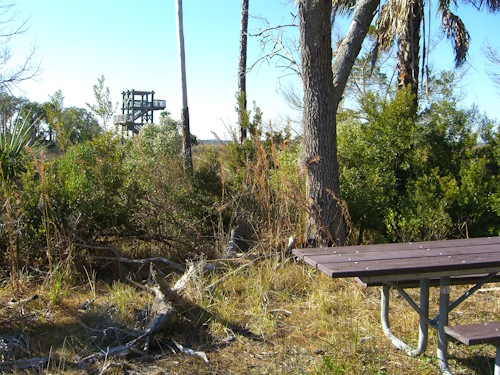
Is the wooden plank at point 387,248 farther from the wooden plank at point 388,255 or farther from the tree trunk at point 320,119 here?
the tree trunk at point 320,119

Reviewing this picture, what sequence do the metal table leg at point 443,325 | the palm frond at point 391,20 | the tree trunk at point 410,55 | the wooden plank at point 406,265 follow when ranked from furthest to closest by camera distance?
the tree trunk at point 410,55, the palm frond at point 391,20, the metal table leg at point 443,325, the wooden plank at point 406,265

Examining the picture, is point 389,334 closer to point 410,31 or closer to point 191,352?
point 191,352

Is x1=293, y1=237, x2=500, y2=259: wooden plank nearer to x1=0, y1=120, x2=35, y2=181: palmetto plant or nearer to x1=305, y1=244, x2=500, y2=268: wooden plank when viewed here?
x1=305, y1=244, x2=500, y2=268: wooden plank

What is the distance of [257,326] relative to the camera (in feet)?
9.68

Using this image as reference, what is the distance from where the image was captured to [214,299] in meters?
3.16

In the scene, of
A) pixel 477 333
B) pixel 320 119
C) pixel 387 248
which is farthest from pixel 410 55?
pixel 477 333

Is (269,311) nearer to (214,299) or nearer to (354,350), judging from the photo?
(214,299)

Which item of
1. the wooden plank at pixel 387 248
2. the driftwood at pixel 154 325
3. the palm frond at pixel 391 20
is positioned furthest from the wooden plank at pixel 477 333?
the palm frond at pixel 391 20

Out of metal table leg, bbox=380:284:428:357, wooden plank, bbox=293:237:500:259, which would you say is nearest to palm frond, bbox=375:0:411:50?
wooden plank, bbox=293:237:500:259

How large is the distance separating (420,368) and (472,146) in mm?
3615

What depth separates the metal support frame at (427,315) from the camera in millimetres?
2266

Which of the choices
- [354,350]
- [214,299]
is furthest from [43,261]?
[354,350]

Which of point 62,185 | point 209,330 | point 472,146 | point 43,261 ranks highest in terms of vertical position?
point 472,146

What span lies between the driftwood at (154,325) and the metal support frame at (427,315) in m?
1.48
